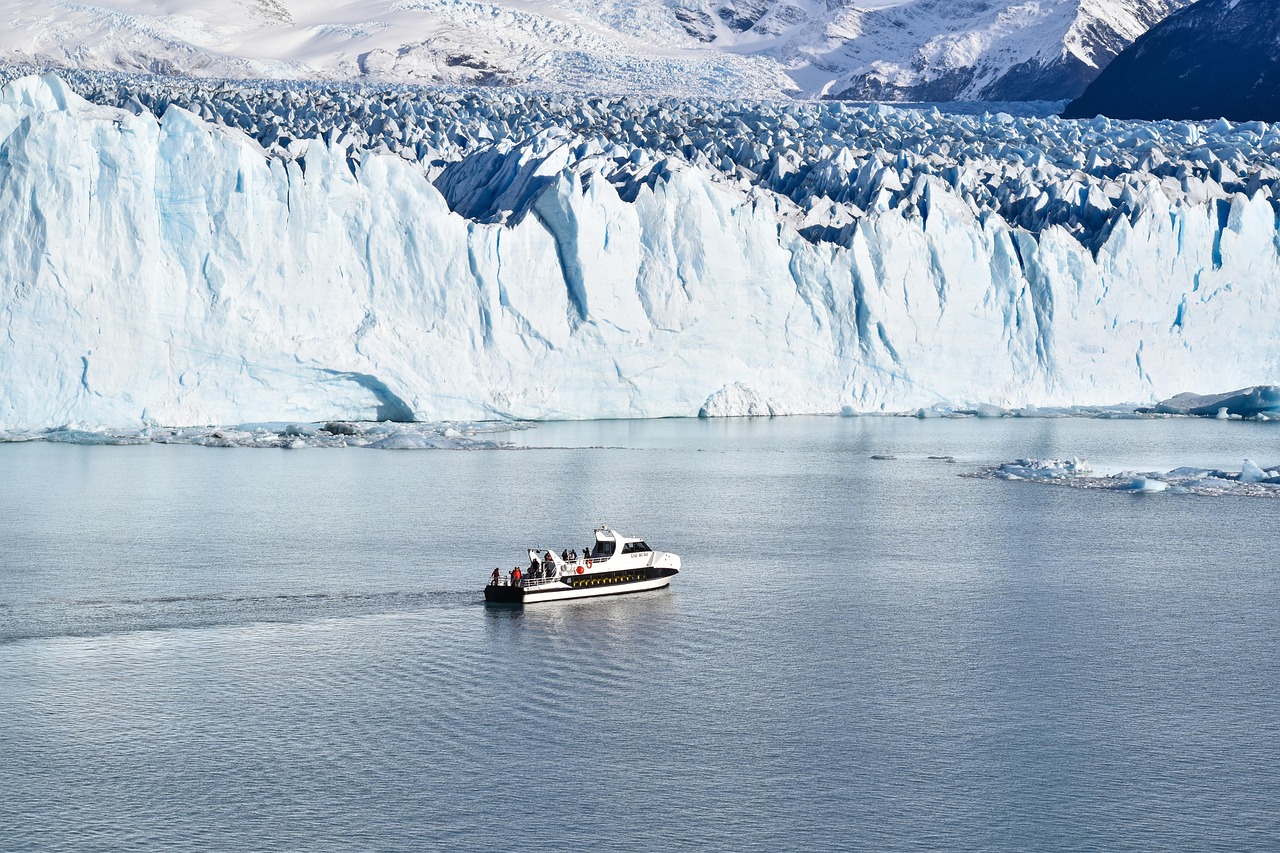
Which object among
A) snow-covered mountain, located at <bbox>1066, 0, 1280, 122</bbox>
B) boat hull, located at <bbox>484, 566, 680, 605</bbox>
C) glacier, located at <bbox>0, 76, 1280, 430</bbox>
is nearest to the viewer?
boat hull, located at <bbox>484, 566, 680, 605</bbox>

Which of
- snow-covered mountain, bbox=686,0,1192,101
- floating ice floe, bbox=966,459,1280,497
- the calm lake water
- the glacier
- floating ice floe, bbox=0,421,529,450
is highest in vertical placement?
snow-covered mountain, bbox=686,0,1192,101

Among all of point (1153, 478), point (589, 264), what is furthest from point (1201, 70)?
point (1153, 478)

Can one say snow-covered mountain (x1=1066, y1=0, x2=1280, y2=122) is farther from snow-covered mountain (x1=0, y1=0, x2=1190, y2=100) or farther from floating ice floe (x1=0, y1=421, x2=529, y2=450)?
floating ice floe (x1=0, y1=421, x2=529, y2=450)

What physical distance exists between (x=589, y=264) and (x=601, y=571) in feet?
48.0

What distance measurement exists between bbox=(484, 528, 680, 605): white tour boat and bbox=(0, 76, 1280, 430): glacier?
12904 mm

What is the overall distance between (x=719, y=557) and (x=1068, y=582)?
3845 mm

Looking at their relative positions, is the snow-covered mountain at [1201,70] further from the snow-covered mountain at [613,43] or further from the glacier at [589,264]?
the glacier at [589,264]

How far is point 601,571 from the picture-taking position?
53.7 feet

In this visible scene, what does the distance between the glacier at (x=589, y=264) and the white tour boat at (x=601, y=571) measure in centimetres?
1290

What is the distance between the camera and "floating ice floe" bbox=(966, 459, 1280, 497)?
22.4m

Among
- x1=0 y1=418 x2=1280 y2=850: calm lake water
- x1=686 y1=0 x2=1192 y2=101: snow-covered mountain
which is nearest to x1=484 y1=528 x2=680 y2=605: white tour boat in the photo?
x1=0 y1=418 x2=1280 y2=850: calm lake water

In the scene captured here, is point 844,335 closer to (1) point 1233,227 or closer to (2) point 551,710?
(1) point 1233,227

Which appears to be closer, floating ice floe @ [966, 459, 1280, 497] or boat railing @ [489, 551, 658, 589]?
boat railing @ [489, 551, 658, 589]

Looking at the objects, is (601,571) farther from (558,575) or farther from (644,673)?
(644,673)
